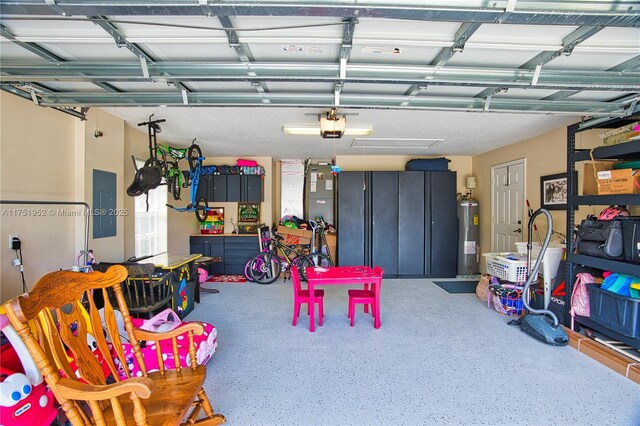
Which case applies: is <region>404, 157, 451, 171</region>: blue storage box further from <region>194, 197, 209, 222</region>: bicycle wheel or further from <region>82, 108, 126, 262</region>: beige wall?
<region>82, 108, 126, 262</region>: beige wall

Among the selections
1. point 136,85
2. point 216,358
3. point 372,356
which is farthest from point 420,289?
point 136,85

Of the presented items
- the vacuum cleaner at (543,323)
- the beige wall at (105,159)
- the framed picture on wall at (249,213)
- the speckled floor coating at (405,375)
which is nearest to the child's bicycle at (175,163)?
the beige wall at (105,159)

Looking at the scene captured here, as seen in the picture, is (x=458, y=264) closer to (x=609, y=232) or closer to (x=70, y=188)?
(x=609, y=232)

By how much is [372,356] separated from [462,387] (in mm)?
754

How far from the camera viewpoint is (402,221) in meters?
5.74

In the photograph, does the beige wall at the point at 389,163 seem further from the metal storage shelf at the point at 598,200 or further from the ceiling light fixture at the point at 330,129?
the metal storage shelf at the point at 598,200

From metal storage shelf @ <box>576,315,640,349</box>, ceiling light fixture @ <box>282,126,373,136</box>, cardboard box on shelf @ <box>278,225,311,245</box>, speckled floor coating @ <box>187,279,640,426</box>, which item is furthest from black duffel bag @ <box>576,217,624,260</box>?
cardboard box on shelf @ <box>278,225,311,245</box>

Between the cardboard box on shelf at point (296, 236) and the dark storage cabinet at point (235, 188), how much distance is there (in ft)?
3.03

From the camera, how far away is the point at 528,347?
2.88 metres

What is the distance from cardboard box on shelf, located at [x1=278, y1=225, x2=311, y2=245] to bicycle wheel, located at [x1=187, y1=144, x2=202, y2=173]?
218 centimetres

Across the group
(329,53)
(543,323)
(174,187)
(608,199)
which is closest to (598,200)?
(608,199)

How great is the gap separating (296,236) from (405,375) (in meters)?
3.79

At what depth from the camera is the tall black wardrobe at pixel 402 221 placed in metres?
5.72

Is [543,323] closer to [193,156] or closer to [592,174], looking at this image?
[592,174]
